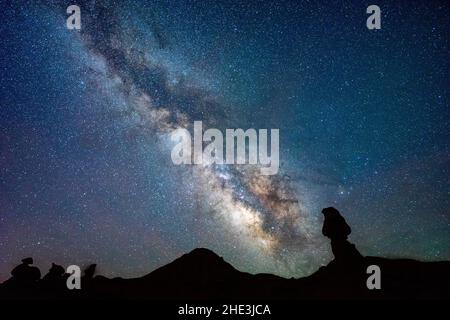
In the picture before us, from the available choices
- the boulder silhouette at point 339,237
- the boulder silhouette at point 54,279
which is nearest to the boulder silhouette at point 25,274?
the boulder silhouette at point 54,279

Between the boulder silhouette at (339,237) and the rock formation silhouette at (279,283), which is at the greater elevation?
the boulder silhouette at (339,237)

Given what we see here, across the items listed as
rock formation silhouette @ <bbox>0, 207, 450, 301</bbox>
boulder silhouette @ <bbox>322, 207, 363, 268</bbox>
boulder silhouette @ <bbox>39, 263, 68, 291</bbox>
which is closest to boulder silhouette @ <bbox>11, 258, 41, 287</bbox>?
rock formation silhouette @ <bbox>0, 207, 450, 301</bbox>

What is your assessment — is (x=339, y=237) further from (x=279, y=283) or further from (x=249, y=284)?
(x=249, y=284)

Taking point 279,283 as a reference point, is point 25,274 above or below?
above

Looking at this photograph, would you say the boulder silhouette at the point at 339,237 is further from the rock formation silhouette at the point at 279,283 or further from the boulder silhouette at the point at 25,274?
the boulder silhouette at the point at 25,274

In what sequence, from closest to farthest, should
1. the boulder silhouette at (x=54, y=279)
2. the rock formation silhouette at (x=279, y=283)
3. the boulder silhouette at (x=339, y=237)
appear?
1. the boulder silhouette at (x=339, y=237)
2. the rock formation silhouette at (x=279, y=283)
3. the boulder silhouette at (x=54, y=279)

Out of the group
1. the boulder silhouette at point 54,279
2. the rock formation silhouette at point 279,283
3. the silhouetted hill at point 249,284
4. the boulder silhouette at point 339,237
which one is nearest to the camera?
the boulder silhouette at point 339,237

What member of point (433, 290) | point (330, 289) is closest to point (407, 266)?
point (433, 290)

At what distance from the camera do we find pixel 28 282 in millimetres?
37781

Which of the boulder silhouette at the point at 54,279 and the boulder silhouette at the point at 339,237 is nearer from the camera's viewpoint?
the boulder silhouette at the point at 339,237

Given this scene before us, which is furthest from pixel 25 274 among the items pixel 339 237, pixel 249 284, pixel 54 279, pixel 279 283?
pixel 339 237

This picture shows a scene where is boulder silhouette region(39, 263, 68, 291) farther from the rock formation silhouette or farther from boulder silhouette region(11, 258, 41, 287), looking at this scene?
boulder silhouette region(11, 258, 41, 287)

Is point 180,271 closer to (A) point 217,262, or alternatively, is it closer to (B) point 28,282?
(A) point 217,262

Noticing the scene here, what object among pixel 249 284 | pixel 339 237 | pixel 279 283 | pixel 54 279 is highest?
pixel 339 237
